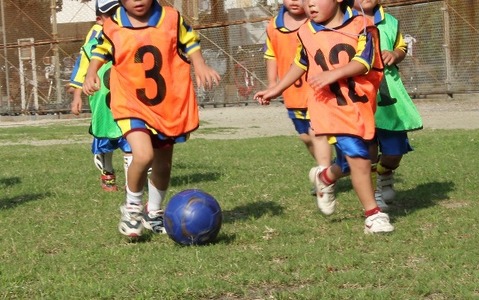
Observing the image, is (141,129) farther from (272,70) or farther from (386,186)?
(272,70)

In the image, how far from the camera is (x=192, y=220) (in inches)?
238

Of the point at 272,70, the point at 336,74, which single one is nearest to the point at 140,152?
the point at 336,74

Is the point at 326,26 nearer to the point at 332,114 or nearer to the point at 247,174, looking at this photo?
the point at 332,114

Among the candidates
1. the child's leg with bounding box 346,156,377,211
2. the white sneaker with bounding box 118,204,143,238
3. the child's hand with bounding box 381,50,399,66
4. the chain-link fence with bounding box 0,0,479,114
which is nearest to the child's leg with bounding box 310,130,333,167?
the child's hand with bounding box 381,50,399,66

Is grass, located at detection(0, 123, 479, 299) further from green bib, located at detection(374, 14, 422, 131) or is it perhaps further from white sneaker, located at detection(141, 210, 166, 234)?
green bib, located at detection(374, 14, 422, 131)

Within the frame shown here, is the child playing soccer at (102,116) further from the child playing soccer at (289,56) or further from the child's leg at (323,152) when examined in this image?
the child's leg at (323,152)

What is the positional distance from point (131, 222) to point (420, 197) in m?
2.62

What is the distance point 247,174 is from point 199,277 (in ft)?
17.1

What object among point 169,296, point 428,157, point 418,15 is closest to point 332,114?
point 169,296

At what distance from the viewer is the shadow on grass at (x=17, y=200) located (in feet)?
27.6

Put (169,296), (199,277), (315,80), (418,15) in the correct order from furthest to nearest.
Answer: (418,15) < (315,80) < (199,277) < (169,296)

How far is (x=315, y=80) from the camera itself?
6387mm

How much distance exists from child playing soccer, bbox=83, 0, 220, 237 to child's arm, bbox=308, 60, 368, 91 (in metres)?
0.63

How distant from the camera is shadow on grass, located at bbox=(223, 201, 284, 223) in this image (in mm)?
7289
